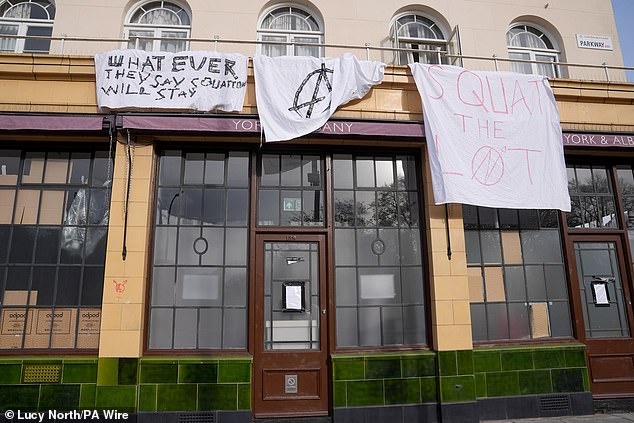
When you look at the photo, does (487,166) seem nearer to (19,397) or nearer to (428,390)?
(428,390)

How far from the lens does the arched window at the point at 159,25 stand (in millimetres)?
7234

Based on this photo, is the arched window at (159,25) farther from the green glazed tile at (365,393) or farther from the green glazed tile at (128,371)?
the green glazed tile at (365,393)

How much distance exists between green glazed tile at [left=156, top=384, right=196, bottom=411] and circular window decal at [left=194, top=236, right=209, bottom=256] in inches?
73.6

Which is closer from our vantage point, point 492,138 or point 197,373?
point 197,373

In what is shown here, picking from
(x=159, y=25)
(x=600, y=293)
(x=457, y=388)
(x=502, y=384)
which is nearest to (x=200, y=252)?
(x=159, y=25)

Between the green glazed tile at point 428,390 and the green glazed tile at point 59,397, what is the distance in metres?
4.75

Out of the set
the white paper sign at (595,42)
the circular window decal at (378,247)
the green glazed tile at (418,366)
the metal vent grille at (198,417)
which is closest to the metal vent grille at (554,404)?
the green glazed tile at (418,366)

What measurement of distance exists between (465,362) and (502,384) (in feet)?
2.48

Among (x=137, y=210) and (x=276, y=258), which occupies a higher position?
(x=137, y=210)

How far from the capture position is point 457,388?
604 cm

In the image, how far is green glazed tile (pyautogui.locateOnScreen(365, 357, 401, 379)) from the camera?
19.8ft

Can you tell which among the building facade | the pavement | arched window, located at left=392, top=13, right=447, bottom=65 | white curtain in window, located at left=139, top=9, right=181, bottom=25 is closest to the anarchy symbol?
the building facade

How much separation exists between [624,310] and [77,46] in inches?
398

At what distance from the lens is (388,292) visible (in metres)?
6.48
